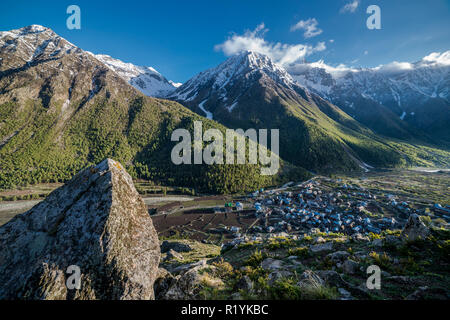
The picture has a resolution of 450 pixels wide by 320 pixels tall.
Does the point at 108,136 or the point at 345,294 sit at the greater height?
the point at 108,136

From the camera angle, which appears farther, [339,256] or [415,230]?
[339,256]

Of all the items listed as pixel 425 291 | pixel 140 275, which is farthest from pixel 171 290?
pixel 425 291

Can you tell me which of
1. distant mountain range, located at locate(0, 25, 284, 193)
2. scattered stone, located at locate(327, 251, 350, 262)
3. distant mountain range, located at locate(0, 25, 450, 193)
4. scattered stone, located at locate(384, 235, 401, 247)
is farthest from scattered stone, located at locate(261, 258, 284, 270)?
distant mountain range, located at locate(0, 25, 450, 193)

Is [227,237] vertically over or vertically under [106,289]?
under

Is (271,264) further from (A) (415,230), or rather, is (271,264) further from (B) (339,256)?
(A) (415,230)

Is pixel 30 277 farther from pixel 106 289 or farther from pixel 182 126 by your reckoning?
pixel 182 126

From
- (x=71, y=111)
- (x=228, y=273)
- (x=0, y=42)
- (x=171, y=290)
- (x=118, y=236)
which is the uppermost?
(x=0, y=42)

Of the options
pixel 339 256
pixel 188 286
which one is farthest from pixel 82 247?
pixel 339 256
